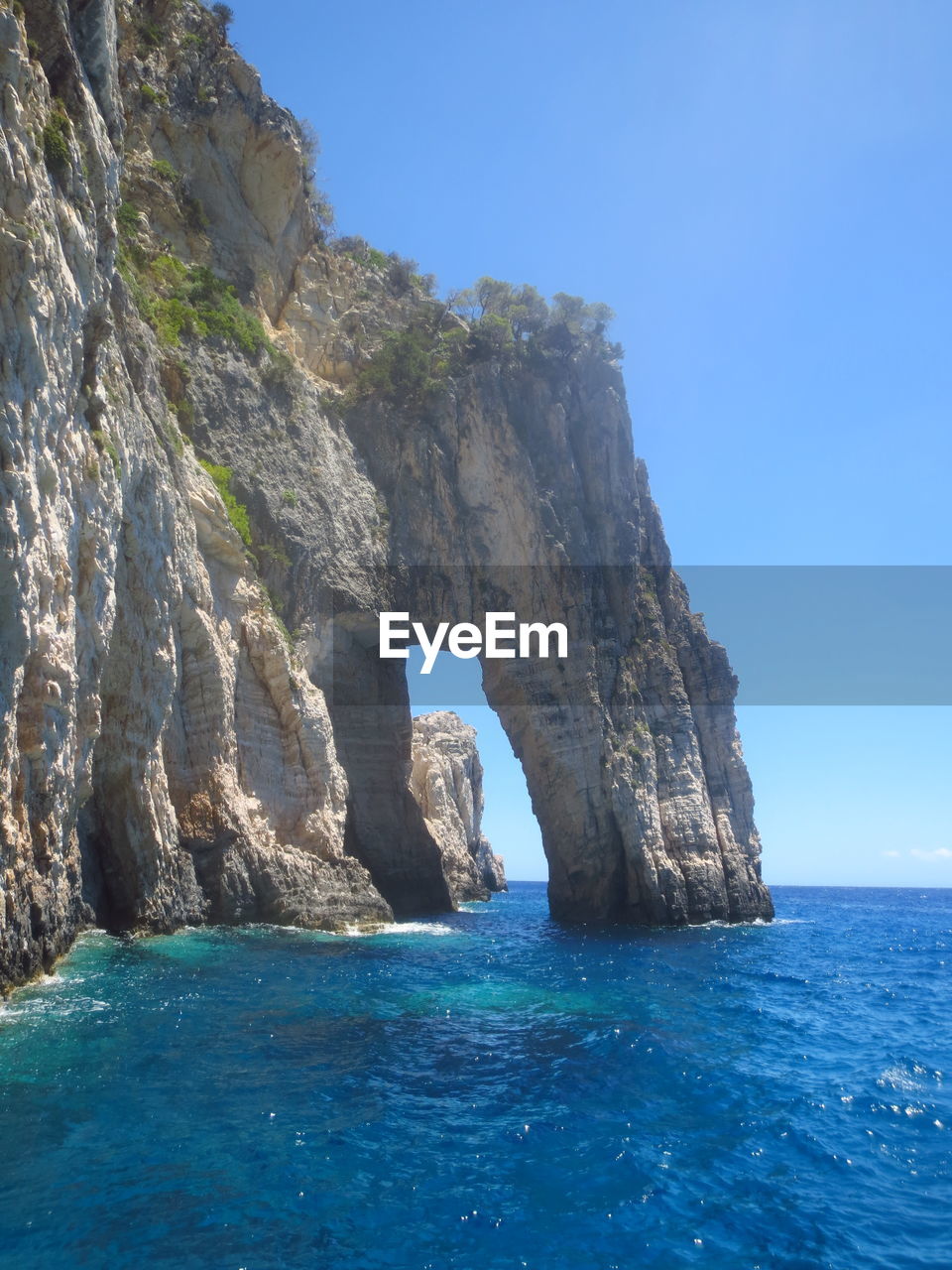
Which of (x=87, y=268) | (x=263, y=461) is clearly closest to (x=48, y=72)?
(x=87, y=268)

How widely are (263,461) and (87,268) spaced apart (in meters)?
14.1

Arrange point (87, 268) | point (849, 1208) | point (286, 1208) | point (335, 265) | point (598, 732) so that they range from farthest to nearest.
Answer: point (335, 265), point (598, 732), point (87, 268), point (849, 1208), point (286, 1208)

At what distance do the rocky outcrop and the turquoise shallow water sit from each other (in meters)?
29.7

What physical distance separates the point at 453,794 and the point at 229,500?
34.3 metres

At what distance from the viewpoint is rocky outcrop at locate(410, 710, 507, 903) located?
170 ft

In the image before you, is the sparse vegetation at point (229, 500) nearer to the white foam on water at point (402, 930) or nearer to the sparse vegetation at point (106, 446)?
the sparse vegetation at point (106, 446)

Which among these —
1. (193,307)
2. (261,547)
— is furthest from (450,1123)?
(193,307)

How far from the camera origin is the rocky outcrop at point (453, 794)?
5184cm

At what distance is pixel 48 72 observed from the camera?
1451 centimetres

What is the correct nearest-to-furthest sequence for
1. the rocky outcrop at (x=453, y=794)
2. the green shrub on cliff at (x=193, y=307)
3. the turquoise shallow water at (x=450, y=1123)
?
the turquoise shallow water at (x=450, y=1123), the green shrub on cliff at (x=193, y=307), the rocky outcrop at (x=453, y=794)

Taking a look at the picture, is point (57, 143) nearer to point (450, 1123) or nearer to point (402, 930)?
point (450, 1123)

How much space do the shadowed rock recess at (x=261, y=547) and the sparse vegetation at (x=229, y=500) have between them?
108 millimetres

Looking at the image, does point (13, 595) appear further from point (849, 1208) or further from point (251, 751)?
point (251, 751)

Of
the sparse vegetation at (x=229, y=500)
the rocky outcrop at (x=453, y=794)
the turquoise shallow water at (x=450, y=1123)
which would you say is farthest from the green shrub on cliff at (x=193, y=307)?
the rocky outcrop at (x=453, y=794)
